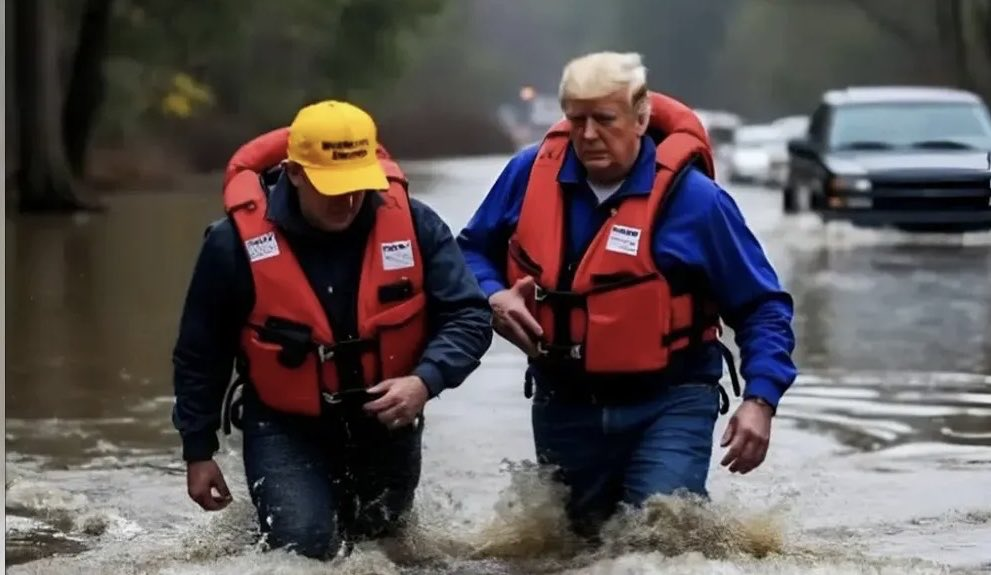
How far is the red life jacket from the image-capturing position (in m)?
4.38

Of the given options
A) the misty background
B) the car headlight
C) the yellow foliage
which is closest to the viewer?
the car headlight

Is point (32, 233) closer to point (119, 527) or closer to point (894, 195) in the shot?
point (894, 195)

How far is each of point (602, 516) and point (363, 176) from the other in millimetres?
1081

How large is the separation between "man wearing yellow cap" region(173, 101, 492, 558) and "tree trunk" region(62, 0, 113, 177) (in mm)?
19871

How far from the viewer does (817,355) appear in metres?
9.20

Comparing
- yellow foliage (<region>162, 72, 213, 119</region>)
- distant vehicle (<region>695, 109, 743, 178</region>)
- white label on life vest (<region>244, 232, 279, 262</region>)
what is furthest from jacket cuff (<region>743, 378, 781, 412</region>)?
yellow foliage (<region>162, 72, 213, 119</region>)

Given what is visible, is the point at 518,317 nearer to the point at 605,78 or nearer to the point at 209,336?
the point at 605,78

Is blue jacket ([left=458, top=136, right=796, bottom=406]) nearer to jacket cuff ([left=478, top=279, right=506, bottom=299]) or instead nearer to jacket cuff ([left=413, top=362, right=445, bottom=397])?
jacket cuff ([left=478, top=279, right=506, bottom=299])

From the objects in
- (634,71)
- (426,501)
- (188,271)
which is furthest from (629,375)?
(188,271)

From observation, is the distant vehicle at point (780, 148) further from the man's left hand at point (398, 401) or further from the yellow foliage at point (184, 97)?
the man's left hand at point (398, 401)

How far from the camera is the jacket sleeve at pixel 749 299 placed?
447 centimetres

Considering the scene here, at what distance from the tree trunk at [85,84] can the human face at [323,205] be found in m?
20.0

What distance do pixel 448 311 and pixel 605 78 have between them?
627mm

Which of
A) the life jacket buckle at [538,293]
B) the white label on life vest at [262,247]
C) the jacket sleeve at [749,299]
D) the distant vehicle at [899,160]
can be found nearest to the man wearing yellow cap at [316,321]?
the white label on life vest at [262,247]
